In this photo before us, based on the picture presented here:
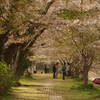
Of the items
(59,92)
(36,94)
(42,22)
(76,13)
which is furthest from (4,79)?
(59,92)

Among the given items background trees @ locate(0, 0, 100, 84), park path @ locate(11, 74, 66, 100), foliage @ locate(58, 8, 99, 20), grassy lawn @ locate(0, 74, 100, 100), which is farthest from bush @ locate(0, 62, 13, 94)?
foliage @ locate(58, 8, 99, 20)

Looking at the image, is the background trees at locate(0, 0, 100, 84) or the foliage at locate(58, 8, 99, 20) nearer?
the background trees at locate(0, 0, 100, 84)

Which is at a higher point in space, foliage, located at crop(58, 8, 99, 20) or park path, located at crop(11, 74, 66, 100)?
foliage, located at crop(58, 8, 99, 20)

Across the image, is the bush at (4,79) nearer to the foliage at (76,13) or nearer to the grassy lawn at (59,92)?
the grassy lawn at (59,92)

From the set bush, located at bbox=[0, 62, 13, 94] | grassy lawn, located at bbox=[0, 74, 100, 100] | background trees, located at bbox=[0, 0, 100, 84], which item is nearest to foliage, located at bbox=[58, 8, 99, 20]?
background trees, located at bbox=[0, 0, 100, 84]

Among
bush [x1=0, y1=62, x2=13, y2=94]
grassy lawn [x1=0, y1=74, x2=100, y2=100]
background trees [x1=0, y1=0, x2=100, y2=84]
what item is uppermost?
background trees [x1=0, y1=0, x2=100, y2=84]

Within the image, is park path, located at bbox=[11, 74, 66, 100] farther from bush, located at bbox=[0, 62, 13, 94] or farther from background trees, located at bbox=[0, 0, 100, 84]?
background trees, located at bbox=[0, 0, 100, 84]

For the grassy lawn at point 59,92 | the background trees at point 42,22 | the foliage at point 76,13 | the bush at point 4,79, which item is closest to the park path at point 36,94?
the grassy lawn at point 59,92

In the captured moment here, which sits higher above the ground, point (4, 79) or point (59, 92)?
point (4, 79)

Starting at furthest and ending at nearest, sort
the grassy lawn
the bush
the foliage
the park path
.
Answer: the foliage
the grassy lawn
the park path
the bush

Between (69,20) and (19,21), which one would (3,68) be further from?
(69,20)

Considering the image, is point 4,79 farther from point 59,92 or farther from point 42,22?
point 59,92

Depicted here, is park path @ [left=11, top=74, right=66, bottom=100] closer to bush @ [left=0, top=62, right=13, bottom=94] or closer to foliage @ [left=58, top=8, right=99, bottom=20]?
bush @ [left=0, top=62, right=13, bottom=94]

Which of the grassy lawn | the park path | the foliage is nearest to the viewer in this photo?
the park path
